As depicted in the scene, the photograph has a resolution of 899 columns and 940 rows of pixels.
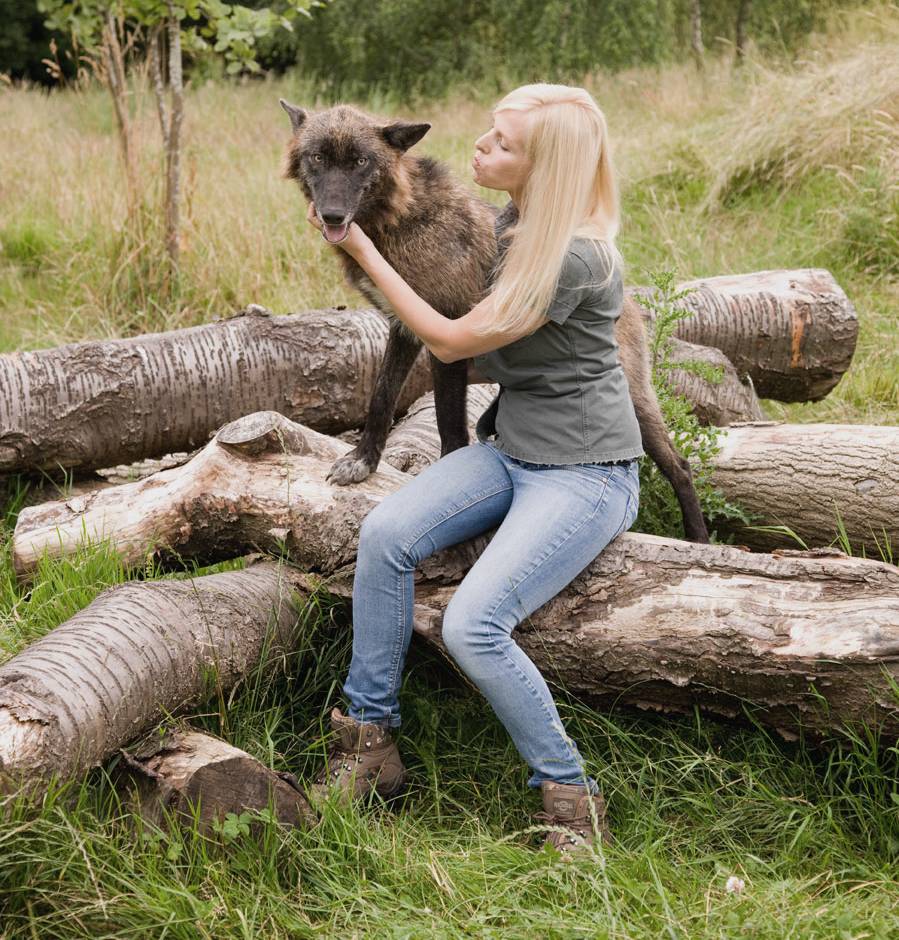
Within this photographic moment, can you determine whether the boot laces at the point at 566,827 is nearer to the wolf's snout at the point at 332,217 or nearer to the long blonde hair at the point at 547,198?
the long blonde hair at the point at 547,198

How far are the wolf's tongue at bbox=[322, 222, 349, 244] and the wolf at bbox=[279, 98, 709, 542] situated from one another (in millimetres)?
178

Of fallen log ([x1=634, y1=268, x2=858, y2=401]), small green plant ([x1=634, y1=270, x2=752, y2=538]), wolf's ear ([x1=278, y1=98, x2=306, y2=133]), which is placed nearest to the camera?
wolf's ear ([x1=278, y1=98, x2=306, y2=133])

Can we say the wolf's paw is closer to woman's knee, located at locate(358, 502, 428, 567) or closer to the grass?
the grass

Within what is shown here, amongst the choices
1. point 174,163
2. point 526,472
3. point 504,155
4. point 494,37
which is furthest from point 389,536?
point 494,37

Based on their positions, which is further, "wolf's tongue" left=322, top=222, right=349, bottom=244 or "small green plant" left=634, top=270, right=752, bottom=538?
"small green plant" left=634, top=270, right=752, bottom=538

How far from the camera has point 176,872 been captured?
8.06 feet

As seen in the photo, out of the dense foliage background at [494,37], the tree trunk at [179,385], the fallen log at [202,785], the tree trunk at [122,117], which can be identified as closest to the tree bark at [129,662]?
the fallen log at [202,785]

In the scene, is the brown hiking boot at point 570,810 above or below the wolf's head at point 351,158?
below

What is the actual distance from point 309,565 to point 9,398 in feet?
6.33

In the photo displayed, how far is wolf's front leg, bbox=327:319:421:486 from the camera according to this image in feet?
11.9

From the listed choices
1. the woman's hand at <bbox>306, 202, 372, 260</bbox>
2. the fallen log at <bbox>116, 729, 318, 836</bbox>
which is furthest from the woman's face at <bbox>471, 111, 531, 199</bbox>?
the fallen log at <bbox>116, 729, 318, 836</bbox>

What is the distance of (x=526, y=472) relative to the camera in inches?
Answer: 120

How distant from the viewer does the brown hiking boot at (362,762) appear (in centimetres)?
293

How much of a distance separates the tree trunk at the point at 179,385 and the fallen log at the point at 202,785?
7.41 ft
